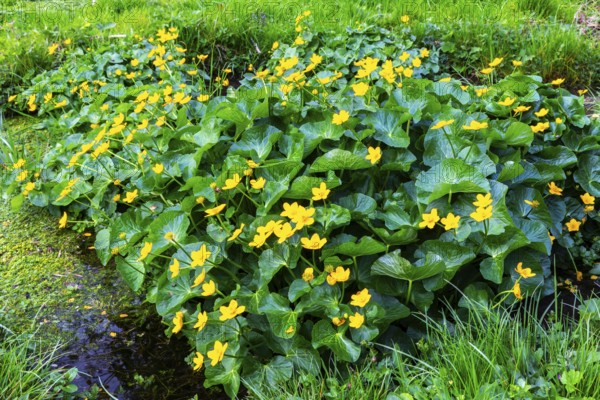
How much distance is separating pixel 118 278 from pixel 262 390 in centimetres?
115

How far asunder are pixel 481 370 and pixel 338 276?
0.55 metres

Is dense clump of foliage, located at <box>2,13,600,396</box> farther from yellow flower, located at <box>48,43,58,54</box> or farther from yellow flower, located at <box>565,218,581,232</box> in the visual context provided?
yellow flower, located at <box>48,43,58,54</box>

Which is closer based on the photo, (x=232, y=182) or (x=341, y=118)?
(x=232, y=182)

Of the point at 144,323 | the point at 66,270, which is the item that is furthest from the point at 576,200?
the point at 66,270

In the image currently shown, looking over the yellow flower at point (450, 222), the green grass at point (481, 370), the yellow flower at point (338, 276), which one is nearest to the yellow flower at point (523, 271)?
the green grass at point (481, 370)

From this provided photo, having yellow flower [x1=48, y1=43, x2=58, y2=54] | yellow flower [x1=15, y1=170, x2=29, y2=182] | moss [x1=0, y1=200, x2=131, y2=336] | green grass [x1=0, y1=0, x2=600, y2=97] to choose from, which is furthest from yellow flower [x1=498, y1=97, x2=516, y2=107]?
yellow flower [x1=48, y1=43, x2=58, y2=54]

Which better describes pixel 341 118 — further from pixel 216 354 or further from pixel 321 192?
pixel 216 354

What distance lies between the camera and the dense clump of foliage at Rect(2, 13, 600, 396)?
7.06 ft

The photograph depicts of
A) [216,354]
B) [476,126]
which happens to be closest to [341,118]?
[476,126]

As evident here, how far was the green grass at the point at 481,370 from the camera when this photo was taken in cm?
184

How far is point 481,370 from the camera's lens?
1.95 meters

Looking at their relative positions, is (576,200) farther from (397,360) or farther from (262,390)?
(262,390)

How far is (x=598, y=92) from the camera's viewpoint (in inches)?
158

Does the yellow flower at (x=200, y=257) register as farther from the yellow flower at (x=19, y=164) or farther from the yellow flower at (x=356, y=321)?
the yellow flower at (x=19, y=164)
